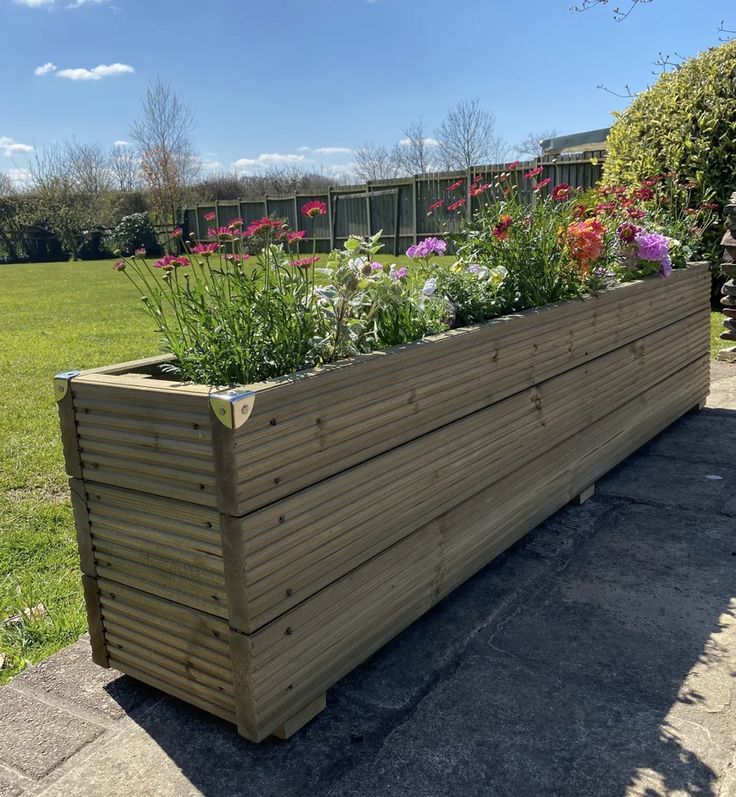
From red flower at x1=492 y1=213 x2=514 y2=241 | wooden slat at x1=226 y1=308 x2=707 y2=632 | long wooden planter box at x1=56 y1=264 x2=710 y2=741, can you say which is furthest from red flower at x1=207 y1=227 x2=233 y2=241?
red flower at x1=492 y1=213 x2=514 y2=241

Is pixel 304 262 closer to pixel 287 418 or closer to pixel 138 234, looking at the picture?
pixel 287 418

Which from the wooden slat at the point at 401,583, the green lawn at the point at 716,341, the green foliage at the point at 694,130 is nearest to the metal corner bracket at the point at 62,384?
the wooden slat at the point at 401,583

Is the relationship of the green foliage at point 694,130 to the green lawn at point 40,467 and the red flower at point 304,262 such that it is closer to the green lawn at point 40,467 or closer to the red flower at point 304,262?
the green lawn at point 40,467

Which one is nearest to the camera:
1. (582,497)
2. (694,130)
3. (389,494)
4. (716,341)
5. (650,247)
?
(389,494)

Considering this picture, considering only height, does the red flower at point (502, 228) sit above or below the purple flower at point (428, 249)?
above

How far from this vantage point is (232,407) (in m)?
1.65

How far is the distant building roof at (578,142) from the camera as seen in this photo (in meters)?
13.2

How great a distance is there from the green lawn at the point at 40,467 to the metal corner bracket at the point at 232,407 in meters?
1.31

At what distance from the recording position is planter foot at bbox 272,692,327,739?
195 centimetres

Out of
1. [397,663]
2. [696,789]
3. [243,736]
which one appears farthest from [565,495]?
[243,736]

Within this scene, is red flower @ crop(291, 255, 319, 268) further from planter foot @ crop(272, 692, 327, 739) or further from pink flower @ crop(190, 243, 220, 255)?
planter foot @ crop(272, 692, 327, 739)

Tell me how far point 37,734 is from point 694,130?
26.2ft

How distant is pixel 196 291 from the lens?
215 cm

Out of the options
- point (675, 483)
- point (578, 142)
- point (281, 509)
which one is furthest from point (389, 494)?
point (578, 142)
